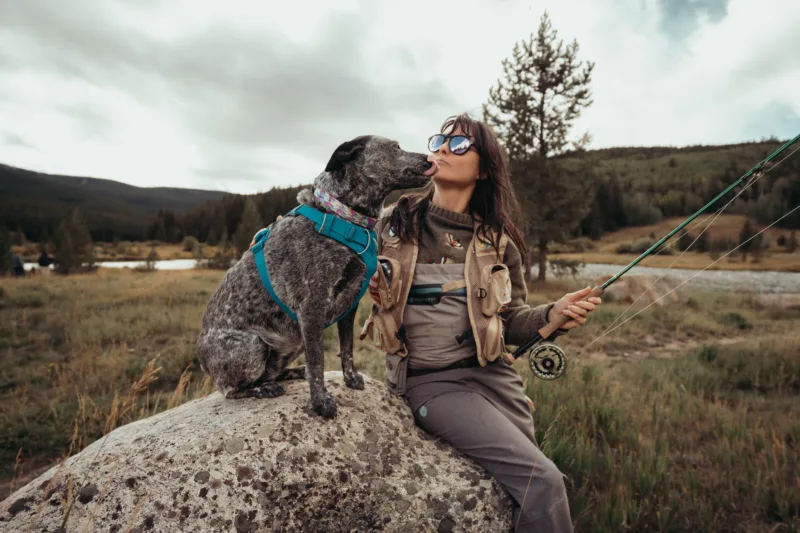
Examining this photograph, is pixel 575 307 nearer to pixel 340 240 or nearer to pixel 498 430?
pixel 498 430

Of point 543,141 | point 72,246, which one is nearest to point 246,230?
point 72,246

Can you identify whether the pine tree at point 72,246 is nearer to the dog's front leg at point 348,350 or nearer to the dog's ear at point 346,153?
the dog's front leg at point 348,350

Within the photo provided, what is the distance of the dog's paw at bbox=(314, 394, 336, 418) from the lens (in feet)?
8.27

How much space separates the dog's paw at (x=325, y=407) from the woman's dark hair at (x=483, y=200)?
1.18 metres

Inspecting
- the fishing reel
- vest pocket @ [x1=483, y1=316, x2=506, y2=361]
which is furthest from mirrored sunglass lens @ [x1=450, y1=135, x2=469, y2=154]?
the fishing reel

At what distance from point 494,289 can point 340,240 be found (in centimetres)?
105

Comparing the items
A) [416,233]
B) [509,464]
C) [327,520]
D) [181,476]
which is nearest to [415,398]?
[509,464]

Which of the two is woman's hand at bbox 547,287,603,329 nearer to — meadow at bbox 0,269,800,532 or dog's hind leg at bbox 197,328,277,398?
meadow at bbox 0,269,800,532

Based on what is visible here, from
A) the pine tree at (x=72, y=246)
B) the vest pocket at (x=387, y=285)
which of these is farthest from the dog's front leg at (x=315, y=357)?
the pine tree at (x=72, y=246)

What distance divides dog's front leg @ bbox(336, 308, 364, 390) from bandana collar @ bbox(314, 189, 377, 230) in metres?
0.62

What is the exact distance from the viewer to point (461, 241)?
3105 millimetres

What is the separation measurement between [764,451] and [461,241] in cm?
369

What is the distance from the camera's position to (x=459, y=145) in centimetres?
305

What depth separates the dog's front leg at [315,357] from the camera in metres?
2.47
